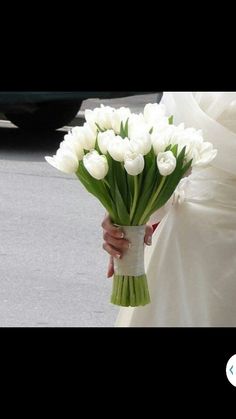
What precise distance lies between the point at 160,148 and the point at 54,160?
27 cm

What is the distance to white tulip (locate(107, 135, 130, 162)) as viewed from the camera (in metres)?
2.61

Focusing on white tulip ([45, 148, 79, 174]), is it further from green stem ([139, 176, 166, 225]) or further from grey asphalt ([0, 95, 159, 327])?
grey asphalt ([0, 95, 159, 327])

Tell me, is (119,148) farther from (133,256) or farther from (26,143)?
(26,143)

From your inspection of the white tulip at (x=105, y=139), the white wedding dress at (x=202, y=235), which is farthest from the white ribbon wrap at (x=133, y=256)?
the white tulip at (x=105, y=139)

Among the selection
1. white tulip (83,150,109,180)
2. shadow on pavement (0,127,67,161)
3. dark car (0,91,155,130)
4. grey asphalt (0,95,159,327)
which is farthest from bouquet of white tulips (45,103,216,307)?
dark car (0,91,155,130)

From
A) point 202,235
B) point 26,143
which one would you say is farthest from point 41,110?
point 202,235

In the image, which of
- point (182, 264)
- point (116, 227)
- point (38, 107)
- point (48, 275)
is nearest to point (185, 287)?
point (182, 264)

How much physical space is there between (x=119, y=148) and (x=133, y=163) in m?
0.06

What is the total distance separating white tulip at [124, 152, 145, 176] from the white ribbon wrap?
→ 0.19 metres

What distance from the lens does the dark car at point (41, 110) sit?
11859 millimetres

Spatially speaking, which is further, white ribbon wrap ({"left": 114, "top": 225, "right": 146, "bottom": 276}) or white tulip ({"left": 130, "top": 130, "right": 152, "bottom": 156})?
white ribbon wrap ({"left": 114, "top": 225, "right": 146, "bottom": 276})

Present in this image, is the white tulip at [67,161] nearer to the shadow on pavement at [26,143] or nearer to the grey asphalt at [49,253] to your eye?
the grey asphalt at [49,253]
